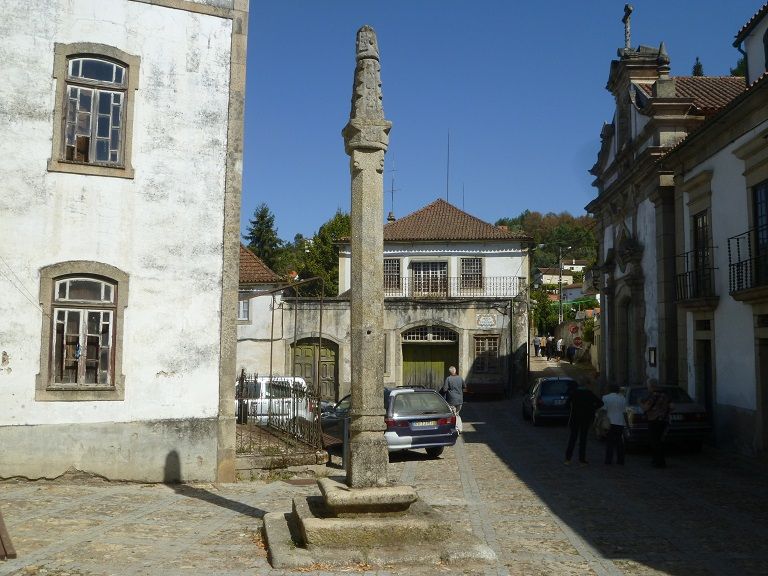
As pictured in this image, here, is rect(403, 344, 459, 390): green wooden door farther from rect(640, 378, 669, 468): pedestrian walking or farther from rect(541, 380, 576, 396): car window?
rect(640, 378, 669, 468): pedestrian walking

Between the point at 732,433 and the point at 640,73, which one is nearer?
the point at 732,433

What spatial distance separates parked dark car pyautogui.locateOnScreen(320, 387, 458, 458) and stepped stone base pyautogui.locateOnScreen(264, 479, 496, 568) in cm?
682

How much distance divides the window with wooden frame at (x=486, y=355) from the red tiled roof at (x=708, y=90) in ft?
40.2

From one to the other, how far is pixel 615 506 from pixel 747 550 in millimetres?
2568

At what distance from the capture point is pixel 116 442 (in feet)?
37.2

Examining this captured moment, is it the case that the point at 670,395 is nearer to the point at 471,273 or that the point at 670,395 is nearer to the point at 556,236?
the point at 471,273

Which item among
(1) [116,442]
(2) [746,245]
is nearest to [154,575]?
(1) [116,442]

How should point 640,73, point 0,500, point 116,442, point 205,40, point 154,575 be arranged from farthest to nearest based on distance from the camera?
point 640,73 < point 205,40 < point 116,442 < point 0,500 < point 154,575

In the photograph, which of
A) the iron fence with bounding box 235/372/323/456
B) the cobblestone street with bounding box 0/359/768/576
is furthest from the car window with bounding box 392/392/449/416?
the iron fence with bounding box 235/372/323/456

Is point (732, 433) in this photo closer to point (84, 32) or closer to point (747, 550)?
point (747, 550)

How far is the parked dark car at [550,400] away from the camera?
21.8 metres

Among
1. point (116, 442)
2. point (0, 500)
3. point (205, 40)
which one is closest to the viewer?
point (0, 500)

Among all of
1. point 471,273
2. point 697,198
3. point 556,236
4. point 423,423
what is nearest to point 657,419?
point 423,423

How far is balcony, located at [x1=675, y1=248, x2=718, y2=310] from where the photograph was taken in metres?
17.5
